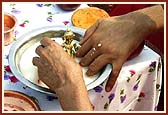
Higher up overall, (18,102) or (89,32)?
(89,32)

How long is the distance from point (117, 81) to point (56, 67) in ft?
0.76

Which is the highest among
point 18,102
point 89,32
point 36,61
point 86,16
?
point 86,16

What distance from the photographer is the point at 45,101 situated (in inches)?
40.6

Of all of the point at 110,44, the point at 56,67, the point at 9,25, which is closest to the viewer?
the point at 56,67

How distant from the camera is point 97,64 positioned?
105 centimetres

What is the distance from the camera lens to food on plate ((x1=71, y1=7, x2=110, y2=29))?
1.24 meters

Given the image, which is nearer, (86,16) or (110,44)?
(110,44)

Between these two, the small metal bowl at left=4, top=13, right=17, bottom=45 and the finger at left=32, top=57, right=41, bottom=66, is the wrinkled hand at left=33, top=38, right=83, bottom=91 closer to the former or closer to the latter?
the finger at left=32, top=57, right=41, bottom=66

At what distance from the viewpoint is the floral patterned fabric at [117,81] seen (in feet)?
3.50

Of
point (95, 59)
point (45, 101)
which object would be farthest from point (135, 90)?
point (45, 101)

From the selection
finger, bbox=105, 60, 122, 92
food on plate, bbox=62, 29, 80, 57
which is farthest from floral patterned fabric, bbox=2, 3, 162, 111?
food on plate, bbox=62, 29, 80, 57

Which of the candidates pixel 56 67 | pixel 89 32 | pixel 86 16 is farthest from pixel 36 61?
pixel 86 16

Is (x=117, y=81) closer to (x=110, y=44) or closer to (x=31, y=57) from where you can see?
(x=110, y=44)

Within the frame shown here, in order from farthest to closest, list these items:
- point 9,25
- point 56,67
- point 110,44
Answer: point 9,25
point 110,44
point 56,67
